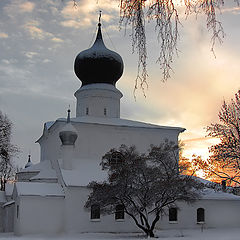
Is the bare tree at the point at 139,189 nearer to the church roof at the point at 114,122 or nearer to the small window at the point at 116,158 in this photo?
the small window at the point at 116,158

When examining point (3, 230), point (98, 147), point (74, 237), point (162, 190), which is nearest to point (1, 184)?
point (3, 230)

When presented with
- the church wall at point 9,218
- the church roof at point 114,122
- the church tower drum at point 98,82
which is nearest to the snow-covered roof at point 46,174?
the church wall at point 9,218

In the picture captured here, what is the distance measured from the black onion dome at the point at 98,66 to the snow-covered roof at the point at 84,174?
24.5 feet

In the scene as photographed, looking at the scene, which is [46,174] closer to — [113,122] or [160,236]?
[113,122]

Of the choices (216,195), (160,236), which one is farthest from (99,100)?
(160,236)

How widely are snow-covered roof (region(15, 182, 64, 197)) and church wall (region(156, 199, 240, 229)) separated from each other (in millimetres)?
6506

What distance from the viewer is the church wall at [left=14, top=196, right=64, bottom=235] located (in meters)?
19.9

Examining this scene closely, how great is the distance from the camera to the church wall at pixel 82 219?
67.4ft

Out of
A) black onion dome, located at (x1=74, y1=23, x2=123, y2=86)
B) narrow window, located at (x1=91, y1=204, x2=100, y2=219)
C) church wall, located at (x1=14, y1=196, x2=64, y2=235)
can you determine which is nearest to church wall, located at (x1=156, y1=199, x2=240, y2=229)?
narrow window, located at (x1=91, y1=204, x2=100, y2=219)

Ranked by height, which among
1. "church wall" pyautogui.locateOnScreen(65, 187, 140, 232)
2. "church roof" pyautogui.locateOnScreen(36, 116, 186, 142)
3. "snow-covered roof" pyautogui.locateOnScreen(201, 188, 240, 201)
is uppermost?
"church roof" pyautogui.locateOnScreen(36, 116, 186, 142)

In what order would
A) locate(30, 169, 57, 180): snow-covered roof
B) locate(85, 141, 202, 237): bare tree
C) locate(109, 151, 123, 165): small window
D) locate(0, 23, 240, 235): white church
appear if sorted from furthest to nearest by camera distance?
locate(30, 169, 57, 180): snow-covered roof < locate(0, 23, 240, 235): white church < locate(109, 151, 123, 165): small window < locate(85, 141, 202, 237): bare tree

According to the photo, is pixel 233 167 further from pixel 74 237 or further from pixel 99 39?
pixel 99 39

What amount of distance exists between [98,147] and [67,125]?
290cm

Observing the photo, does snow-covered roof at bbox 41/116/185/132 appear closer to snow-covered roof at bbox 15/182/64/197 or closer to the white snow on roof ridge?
the white snow on roof ridge
